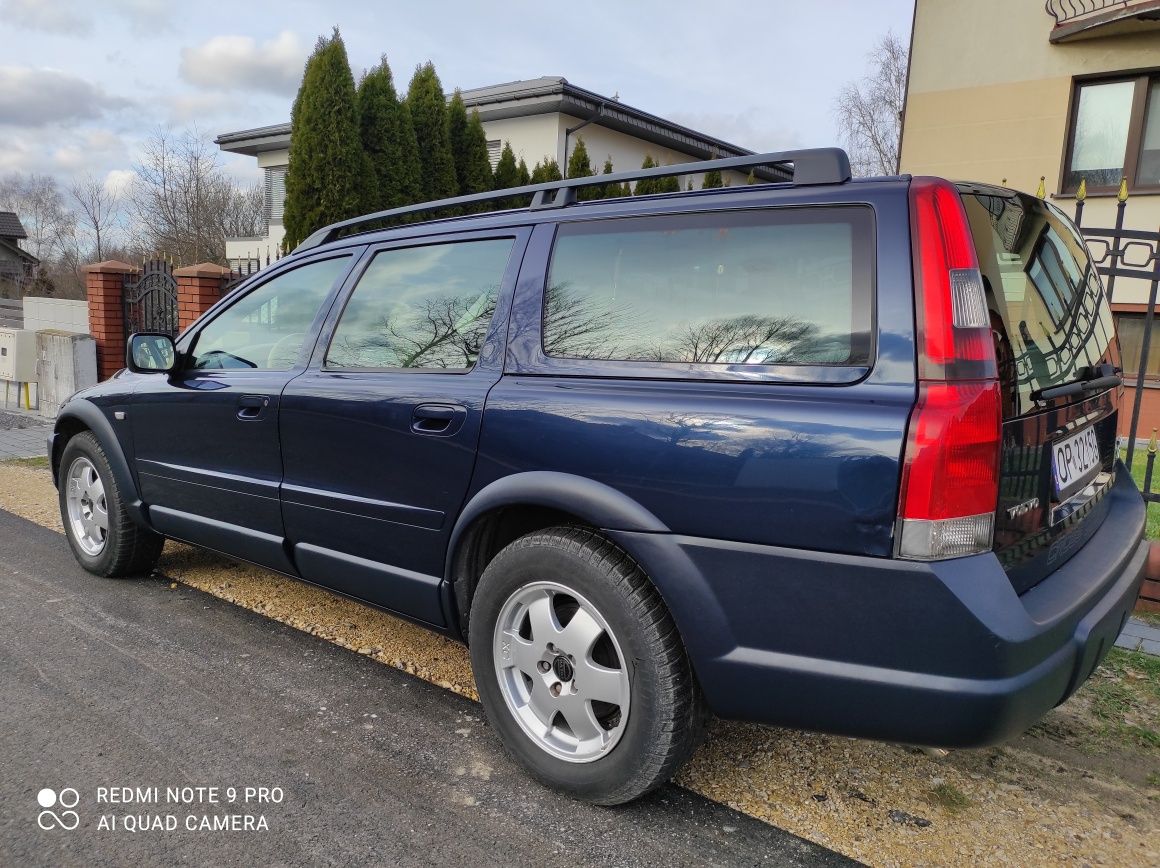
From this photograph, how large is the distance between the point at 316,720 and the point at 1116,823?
248 cm

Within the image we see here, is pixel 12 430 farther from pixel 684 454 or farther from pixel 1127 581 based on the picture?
pixel 1127 581

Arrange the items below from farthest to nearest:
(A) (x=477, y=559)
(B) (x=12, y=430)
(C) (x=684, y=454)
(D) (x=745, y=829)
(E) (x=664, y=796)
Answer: (B) (x=12, y=430)
(A) (x=477, y=559)
(E) (x=664, y=796)
(D) (x=745, y=829)
(C) (x=684, y=454)

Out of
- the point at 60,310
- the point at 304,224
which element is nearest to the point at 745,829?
the point at 304,224

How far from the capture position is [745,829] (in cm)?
230

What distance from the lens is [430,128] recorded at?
11.4 meters

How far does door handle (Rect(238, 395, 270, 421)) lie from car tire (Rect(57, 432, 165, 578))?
46.4 inches

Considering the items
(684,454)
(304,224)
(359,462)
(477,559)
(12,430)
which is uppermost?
(304,224)

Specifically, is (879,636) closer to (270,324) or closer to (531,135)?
(270,324)

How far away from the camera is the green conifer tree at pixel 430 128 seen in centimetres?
1136

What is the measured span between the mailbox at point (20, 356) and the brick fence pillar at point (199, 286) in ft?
11.0

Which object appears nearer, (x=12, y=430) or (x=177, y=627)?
(x=177, y=627)

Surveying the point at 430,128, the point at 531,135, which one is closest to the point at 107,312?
the point at 430,128

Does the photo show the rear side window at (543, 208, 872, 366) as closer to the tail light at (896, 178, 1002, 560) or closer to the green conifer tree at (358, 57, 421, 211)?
the tail light at (896, 178, 1002, 560)

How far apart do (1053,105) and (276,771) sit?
12476 millimetres
